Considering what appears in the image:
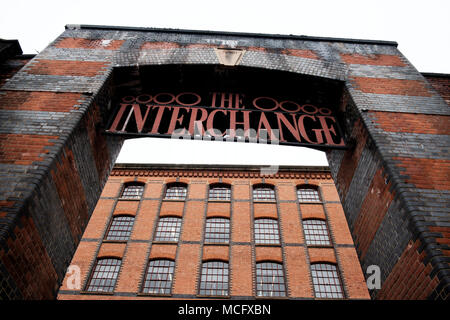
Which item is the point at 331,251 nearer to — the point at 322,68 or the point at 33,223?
the point at 322,68

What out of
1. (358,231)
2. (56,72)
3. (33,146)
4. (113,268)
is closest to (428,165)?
(358,231)

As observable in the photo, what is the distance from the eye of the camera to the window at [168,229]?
50.5 feet

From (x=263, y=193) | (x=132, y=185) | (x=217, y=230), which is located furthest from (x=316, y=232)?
(x=132, y=185)

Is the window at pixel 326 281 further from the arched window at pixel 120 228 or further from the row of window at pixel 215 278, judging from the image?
the arched window at pixel 120 228

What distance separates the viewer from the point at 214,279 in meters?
13.8

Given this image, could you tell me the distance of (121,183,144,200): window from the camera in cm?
1755

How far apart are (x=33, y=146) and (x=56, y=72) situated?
6.19 feet

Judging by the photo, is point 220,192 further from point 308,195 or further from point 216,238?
point 308,195

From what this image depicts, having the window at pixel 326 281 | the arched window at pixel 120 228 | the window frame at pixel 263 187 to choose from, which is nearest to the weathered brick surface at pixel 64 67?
the arched window at pixel 120 228

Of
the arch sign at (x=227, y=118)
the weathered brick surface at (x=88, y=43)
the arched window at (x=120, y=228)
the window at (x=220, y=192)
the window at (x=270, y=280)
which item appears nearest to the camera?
the arch sign at (x=227, y=118)

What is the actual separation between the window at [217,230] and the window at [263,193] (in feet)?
7.98

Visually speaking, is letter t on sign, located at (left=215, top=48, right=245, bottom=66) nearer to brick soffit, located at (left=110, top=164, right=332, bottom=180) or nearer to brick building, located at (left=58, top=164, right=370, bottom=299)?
brick building, located at (left=58, top=164, right=370, bottom=299)

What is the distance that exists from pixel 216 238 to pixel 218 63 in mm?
11432

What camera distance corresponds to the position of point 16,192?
322 cm
